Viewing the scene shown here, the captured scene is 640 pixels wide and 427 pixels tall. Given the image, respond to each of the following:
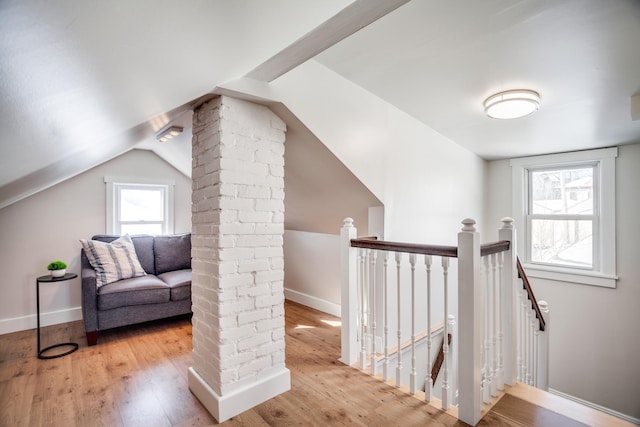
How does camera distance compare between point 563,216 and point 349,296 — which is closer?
point 349,296

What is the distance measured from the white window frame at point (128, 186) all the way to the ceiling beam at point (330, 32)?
9.51 feet

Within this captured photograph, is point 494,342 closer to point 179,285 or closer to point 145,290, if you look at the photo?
point 179,285

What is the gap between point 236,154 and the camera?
73.7 inches

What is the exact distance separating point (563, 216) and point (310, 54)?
3824 millimetres

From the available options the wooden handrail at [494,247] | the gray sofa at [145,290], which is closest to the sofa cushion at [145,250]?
the gray sofa at [145,290]

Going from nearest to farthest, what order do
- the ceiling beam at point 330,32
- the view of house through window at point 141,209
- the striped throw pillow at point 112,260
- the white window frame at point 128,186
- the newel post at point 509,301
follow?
the ceiling beam at point 330,32 < the newel post at point 509,301 < the striped throw pillow at point 112,260 < the white window frame at point 128,186 < the view of house through window at point 141,209

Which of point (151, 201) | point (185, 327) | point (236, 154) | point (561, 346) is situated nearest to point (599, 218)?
point (561, 346)

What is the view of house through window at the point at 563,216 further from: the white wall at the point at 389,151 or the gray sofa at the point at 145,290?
the gray sofa at the point at 145,290

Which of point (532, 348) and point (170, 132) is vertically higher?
point (170, 132)

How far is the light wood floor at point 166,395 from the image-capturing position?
1.78 m

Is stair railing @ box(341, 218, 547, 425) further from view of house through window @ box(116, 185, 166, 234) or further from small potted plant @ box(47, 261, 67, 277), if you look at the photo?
view of house through window @ box(116, 185, 166, 234)

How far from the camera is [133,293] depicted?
2.99m

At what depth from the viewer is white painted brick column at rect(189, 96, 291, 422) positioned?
181 cm

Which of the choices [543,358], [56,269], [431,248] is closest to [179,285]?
[56,269]
